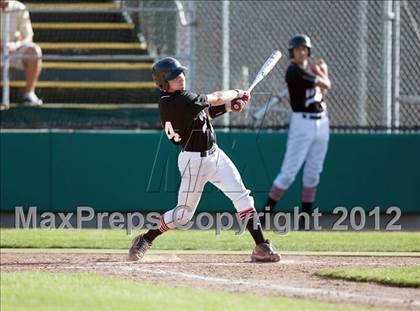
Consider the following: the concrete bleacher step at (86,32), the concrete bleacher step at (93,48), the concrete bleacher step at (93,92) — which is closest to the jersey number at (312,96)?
the concrete bleacher step at (93,92)

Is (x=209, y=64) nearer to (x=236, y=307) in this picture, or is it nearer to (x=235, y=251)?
(x=235, y=251)

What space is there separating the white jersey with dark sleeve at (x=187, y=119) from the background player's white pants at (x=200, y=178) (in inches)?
3.9

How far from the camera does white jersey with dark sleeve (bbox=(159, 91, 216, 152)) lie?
26.8 ft

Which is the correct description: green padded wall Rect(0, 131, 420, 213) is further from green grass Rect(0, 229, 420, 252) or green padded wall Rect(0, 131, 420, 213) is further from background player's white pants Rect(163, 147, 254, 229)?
background player's white pants Rect(163, 147, 254, 229)

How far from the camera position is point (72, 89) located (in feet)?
48.2

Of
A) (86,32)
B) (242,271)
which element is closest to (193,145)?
(242,271)

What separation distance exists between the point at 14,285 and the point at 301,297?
6.11 feet

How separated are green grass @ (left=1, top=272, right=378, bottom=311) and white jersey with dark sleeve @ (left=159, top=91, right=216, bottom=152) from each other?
1647 millimetres

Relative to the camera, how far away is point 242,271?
8109 millimetres

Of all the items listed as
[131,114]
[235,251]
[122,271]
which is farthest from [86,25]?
[122,271]

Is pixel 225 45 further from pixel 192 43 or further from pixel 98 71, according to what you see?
pixel 98 71

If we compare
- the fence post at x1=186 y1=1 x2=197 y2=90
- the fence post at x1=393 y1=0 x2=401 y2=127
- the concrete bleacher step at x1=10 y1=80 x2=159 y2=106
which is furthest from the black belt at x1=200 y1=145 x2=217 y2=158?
the concrete bleacher step at x1=10 y1=80 x2=159 y2=106

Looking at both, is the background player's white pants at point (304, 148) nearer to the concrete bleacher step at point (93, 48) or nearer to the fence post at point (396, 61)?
the fence post at point (396, 61)

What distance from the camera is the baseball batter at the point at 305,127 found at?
1223 cm
